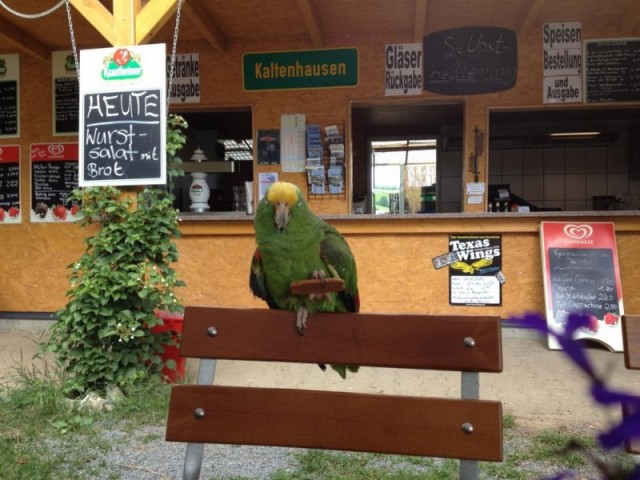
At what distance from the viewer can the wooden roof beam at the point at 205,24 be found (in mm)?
4930

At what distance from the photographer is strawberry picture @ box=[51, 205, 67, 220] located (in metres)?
6.01

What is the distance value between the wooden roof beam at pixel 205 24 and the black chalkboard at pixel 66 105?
1.67m

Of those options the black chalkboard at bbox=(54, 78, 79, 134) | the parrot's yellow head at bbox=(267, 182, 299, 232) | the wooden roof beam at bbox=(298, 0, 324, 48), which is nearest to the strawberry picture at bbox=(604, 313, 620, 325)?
the wooden roof beam at bbox=(298, 0, 324, 48)

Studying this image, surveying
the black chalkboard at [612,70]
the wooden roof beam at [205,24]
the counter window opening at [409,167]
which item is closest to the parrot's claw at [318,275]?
the wooden roof beam at [205,24]

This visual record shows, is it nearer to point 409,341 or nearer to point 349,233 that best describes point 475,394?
point 409,341

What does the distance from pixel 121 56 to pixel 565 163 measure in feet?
25.3

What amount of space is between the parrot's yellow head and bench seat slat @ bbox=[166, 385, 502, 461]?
54 cm

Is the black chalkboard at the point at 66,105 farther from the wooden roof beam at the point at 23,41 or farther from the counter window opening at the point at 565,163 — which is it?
the counter window opening at the point at 565,163

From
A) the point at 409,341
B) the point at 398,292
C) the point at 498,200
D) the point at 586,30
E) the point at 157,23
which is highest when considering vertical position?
the point at 586,30

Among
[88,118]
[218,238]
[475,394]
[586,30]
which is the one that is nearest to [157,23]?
[88,118]

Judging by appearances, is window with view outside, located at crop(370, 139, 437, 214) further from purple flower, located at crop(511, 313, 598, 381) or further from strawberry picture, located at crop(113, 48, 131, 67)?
purple flower, located at crop(511, 313, 598, 381)

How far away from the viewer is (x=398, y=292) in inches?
211

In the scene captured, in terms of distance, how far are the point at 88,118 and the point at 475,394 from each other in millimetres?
2998

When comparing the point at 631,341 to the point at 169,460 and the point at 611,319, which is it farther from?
the point at 611,319
